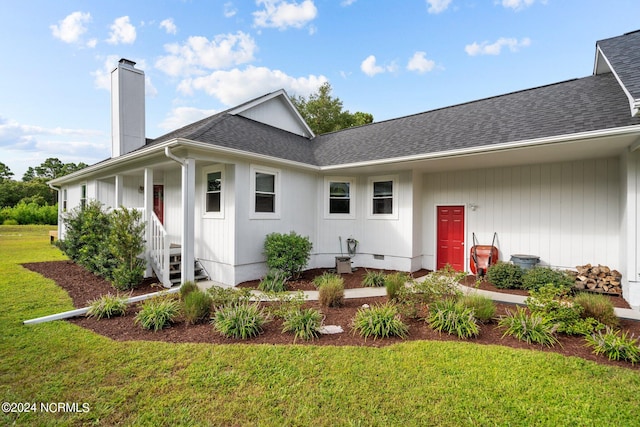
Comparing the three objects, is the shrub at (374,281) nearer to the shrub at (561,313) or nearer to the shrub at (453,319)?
the shrub at (453,319)

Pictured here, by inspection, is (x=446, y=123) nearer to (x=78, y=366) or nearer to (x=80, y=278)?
(x=78, y=366)

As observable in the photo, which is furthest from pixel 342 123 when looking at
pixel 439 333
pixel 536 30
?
pixel 439 333

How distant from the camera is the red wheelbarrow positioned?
7.67m

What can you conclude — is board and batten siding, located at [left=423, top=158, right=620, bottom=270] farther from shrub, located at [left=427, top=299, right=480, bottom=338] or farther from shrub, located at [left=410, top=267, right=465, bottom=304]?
shrub, located at [left=427, top=299, right=480, bottom=338]

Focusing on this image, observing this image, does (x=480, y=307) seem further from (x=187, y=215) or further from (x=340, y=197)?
(x=187, y=215)

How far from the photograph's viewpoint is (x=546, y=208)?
723 centimetres

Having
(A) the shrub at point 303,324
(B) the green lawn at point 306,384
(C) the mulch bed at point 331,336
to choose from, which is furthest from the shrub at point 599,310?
(A) the shrub at point 303,324

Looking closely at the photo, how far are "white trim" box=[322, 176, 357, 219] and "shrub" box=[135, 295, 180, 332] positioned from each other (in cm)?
554

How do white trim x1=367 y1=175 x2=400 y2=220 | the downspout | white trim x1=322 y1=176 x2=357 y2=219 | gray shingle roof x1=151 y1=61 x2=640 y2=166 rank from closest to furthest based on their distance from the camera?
1. gray shingle roof x1=151 y1=61 x2=640 y2=166
2. the downspout
3. white trim x1=367 y1=175 x2=400 y2=220
4. white trim x1=322 y1=176 x2=357 y2=219

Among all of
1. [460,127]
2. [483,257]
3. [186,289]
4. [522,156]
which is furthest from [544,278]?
[186,289]

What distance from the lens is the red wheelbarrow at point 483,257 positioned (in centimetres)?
767

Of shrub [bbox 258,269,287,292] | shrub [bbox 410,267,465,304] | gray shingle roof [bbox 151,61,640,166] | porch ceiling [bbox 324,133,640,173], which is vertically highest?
gray shingle roof [bbox 151,61,640,166]

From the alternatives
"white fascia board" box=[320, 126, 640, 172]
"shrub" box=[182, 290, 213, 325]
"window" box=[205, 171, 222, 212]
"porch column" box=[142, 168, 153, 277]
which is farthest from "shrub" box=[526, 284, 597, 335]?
"porch column" box=[142, 168, 153, 277]

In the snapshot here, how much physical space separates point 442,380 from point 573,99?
7.19m
